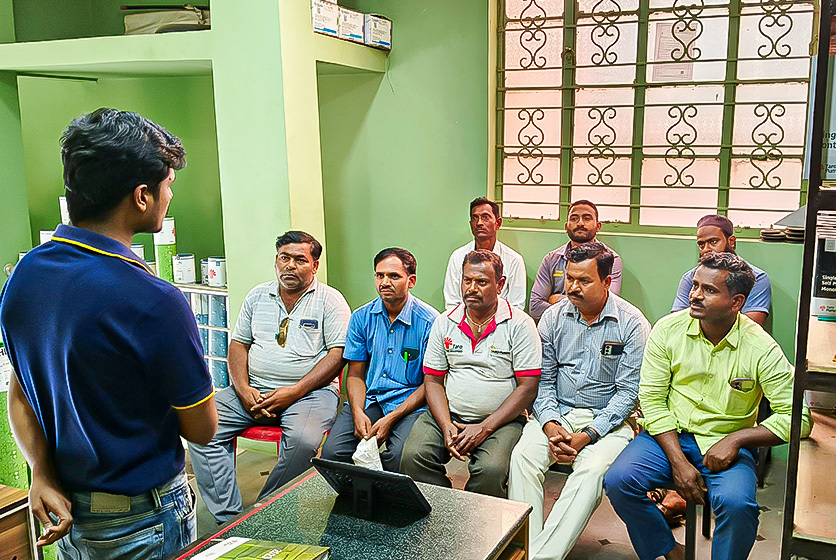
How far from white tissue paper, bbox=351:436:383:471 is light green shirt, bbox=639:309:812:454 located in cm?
115

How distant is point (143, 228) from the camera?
1624mm

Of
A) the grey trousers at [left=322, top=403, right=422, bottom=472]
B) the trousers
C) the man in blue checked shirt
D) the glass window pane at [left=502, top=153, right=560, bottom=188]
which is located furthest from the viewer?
the glass window pane at [left=502, top=153, right=560, bottom=188]

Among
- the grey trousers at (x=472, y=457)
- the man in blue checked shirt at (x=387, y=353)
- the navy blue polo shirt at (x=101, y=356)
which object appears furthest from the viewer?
the man in blue checked shirt at (x=387, y=353)

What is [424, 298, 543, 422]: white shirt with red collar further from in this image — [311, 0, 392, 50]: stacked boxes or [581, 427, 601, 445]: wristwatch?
[311, 0, 392, 50]: stacked boxes

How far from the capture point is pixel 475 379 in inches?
127

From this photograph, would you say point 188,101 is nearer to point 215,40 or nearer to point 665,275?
point 215,40

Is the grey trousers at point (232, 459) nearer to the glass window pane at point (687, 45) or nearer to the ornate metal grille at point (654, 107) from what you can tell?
the ornate metal grille at point (654, 107)

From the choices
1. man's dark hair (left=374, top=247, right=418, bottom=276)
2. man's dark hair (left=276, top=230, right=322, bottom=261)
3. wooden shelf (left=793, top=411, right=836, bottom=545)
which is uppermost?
man's dark hair (left=276, top=230, right=322, bottom=261)

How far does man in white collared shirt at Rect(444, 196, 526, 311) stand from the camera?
4520 mm

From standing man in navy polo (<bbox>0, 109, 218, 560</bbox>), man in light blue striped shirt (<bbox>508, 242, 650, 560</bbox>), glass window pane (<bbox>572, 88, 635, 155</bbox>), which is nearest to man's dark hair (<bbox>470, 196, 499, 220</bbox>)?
glass window pane (<bbox>572, 88, 635, 155</bbox>)

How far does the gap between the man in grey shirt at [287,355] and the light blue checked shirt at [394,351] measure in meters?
0.19

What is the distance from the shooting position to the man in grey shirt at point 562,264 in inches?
170

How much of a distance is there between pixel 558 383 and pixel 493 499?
1.36 m

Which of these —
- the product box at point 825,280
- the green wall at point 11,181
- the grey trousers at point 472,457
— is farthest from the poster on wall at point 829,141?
the green wall at point 11,181
